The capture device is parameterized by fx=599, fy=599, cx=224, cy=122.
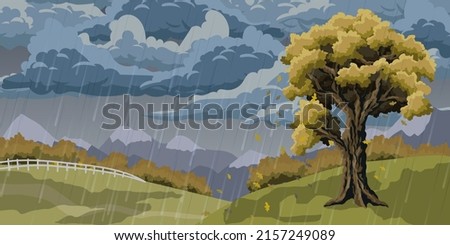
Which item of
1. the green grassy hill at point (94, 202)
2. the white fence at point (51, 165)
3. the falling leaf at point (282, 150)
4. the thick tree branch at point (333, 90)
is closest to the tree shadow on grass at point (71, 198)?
the green grassy hill at point (94, 202)

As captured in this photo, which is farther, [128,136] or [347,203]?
[128,136]

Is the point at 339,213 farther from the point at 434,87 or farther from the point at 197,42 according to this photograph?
the point at 197,42

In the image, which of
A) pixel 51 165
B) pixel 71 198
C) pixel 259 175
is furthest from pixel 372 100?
pixel 51 165

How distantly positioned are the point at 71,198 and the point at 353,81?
5548 mm

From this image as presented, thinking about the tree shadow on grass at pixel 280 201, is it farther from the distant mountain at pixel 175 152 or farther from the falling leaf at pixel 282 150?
the distant mountain at pixel 175 152

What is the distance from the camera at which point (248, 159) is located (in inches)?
438

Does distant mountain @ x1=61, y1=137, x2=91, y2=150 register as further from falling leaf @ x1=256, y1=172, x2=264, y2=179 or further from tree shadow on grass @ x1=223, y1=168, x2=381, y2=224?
falling leaf @ x1=256, y1=172, x2=264, y2=179

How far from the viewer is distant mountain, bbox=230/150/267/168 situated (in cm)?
1109

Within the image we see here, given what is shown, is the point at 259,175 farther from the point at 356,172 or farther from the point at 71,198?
the point at 71,198

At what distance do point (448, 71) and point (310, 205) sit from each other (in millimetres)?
3565

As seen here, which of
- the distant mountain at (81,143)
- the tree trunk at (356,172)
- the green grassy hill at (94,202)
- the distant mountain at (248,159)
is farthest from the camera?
the distant mountain at (81,143)

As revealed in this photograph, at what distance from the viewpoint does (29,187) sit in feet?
36.7

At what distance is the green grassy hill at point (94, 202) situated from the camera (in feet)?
36.0

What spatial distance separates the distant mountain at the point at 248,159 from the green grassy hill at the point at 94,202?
0.75 metres
